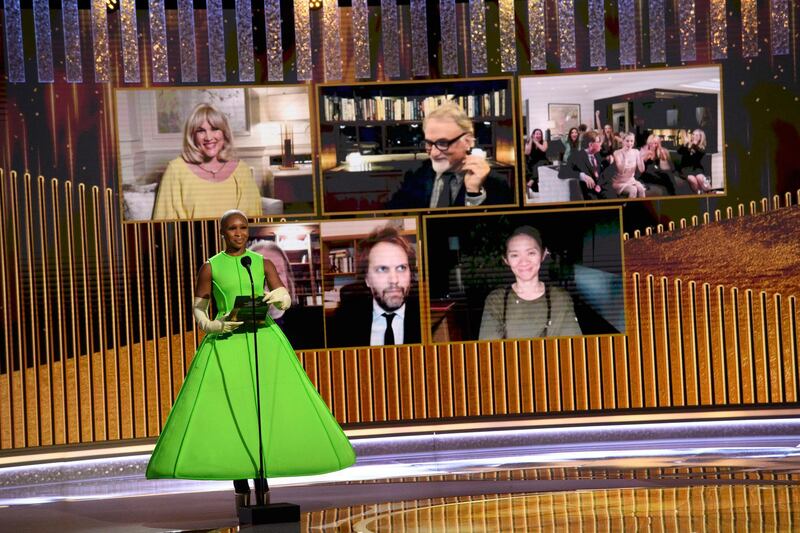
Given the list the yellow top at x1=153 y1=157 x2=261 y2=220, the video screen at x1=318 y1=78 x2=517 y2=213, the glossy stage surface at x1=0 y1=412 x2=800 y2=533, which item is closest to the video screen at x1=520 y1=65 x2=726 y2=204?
the video screen at x1=318 y1=78 x2=517 y2=213

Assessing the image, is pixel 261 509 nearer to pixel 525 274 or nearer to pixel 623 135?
pixel 525 274

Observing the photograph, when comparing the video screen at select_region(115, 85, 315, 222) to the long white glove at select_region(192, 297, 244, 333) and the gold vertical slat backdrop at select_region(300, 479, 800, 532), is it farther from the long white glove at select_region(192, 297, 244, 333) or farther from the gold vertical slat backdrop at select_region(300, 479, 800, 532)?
the gold vertical slat backdrop at select_region(300, 479, 800, 532)

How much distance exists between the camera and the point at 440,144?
7.30 meters

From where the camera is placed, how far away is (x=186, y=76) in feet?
23.4

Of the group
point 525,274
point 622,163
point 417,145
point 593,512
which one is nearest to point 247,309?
point 593,512

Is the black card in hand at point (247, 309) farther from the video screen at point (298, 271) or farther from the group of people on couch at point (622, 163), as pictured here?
the group of people on couch at point (622, 163)

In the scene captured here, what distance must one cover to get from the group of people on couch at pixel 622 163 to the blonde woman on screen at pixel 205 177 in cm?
168

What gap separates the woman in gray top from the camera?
7.38 metres

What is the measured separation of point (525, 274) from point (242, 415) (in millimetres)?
2756

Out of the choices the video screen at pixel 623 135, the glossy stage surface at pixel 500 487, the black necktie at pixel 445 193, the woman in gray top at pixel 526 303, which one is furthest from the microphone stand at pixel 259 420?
the video screen at pixel 623 135

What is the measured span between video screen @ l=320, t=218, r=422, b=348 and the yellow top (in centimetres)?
49

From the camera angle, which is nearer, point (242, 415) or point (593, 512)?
point (593, 512)

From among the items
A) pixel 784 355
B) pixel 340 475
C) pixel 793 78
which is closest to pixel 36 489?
pixel 340 475

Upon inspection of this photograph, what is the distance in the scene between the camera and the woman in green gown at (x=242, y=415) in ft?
16.5
